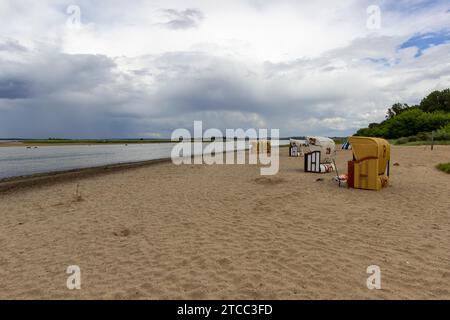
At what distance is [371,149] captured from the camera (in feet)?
38.3

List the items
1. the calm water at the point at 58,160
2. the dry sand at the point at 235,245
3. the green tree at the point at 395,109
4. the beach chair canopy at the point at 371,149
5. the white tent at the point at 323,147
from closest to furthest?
the dry sand at the point at 235,245, the beach chair canopy at the point at 371,149, the white tent at the point at 323,147, the calm water at the point at 58,160, the green tree at the point at 395,109

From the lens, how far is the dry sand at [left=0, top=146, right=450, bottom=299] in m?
4.64

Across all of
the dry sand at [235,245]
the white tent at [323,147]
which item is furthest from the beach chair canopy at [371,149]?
the white tent at [323,147]

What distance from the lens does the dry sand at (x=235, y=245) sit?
15.2 ft

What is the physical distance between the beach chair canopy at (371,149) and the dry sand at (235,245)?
1341 millimetres

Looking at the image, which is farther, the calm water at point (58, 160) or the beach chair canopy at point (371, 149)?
the calm water at point (58, 160)

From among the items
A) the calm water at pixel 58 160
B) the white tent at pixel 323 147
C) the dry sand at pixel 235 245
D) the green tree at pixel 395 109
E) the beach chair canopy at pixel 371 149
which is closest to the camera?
the dry sand at pixel 235 245

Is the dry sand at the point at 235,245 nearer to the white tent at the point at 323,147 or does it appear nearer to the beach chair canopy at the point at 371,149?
the beach chair canopy at the point at 371,149

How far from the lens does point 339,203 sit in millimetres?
9930

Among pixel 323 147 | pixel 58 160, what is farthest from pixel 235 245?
pixel 58 160

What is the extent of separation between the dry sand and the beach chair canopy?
1.34 meters

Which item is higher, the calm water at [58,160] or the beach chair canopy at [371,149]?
the beach chair canopy at [371,149]

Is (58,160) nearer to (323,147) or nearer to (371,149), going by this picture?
(323,147)

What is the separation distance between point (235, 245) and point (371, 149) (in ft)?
26.2
